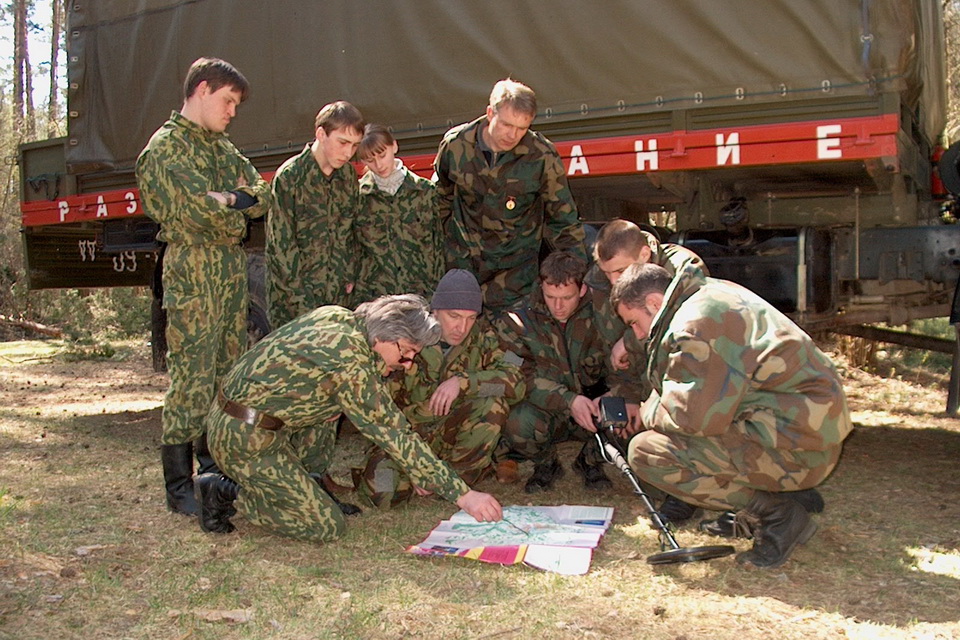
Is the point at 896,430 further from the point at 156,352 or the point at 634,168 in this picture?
the point at 156,352

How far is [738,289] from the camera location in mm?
3129

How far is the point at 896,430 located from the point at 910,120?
1908 millimetres

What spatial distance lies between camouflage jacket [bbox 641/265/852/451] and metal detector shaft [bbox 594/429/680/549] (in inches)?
13.4

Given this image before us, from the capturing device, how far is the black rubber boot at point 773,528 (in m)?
3.05

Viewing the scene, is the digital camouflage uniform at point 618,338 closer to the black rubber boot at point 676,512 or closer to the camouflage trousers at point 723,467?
the black rubber boot at point 676,512

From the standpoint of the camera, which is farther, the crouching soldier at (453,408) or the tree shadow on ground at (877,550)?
the crouching soldier at (453,408)

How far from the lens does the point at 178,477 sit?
379cm

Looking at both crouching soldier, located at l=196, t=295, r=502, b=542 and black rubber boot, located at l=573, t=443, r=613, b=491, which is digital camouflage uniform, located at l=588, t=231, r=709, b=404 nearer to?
black rubber boot, located at l=573, t=443, r=613, b=491

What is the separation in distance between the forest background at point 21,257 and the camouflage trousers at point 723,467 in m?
6.17

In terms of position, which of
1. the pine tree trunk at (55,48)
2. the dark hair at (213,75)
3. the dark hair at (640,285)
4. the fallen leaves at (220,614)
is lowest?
the fallen leaves at (220,614)

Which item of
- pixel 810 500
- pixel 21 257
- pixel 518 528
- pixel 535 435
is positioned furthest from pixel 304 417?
pixel 21 257

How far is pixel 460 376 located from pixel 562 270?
631mm

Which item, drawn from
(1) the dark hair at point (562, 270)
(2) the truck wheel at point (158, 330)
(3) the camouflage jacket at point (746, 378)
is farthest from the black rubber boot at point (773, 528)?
(2) the truck wheel at point (158, 330)

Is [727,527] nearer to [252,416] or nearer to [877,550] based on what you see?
[877,550]
